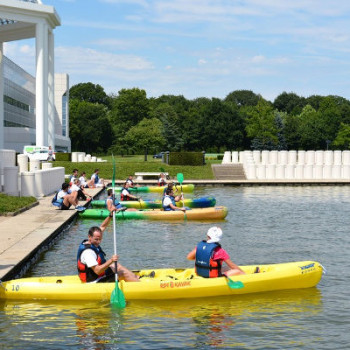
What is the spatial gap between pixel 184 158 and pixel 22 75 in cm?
4362

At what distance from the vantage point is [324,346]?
10672mm

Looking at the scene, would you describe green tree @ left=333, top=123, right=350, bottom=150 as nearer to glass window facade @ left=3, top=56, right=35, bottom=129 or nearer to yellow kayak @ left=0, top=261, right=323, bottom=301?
glass window facade @ left=3, top=56, right=35, bottom=129

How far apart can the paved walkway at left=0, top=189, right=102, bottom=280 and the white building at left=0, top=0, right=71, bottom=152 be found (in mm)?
38962

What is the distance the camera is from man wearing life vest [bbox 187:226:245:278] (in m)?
13.1

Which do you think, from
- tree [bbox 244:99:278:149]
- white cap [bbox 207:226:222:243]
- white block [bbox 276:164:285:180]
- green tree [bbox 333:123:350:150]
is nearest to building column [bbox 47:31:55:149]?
white block [bbox 276:164:285:180]

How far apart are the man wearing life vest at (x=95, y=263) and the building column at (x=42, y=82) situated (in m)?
62.0

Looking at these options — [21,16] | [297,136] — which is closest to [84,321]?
[21,16]

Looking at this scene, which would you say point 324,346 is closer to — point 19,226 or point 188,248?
point 188,248

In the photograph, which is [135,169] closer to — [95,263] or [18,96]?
[18,96]

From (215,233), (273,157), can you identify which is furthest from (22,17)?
(215,233)

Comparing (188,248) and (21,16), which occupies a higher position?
(21,16)

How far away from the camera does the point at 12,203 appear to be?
88.7 feet

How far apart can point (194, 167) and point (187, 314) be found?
46.0 m

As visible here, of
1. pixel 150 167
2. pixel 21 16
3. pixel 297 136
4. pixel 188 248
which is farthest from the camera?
pixel 297 136
